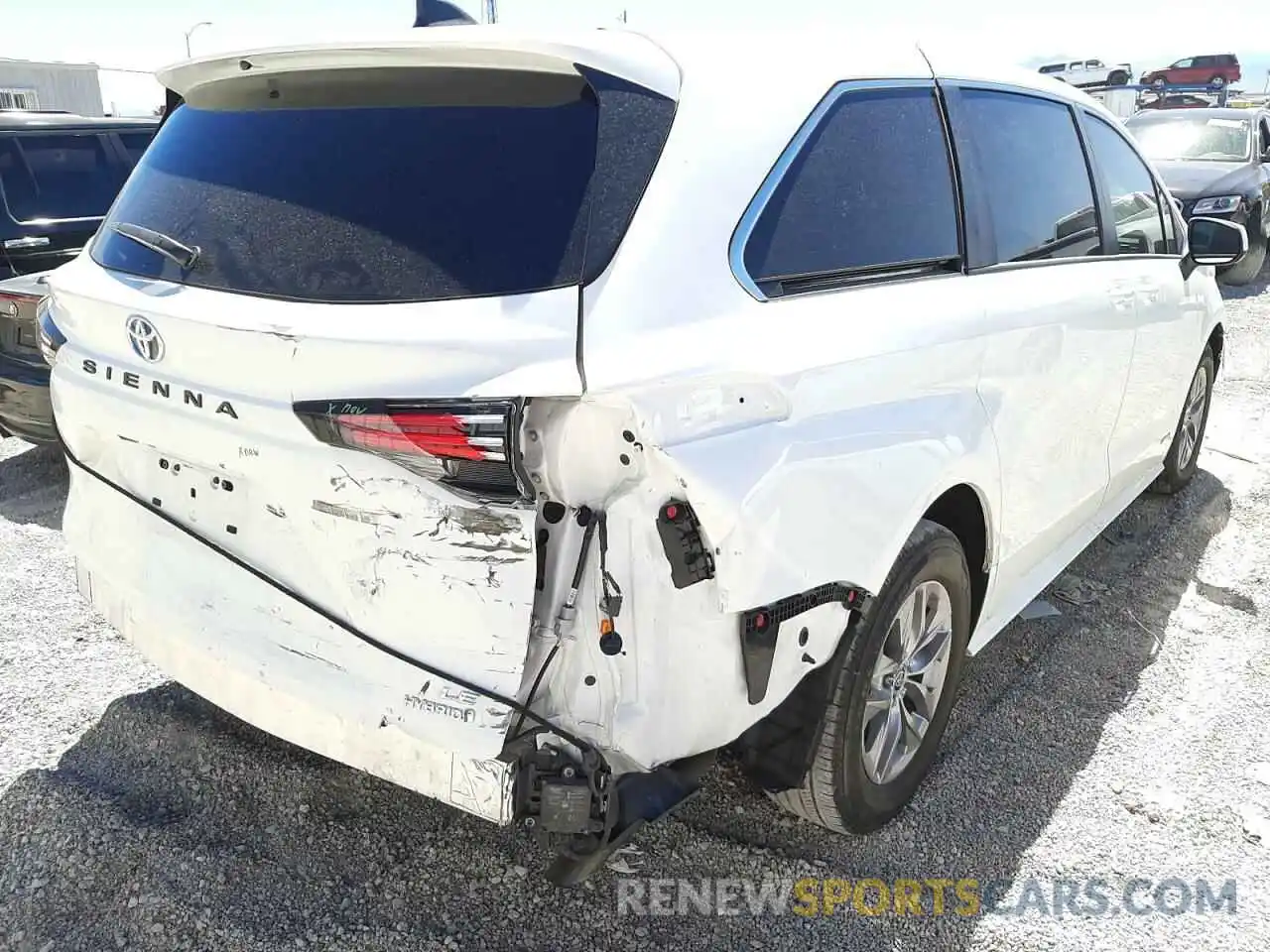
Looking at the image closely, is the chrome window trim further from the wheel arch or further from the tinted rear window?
the wheel arch

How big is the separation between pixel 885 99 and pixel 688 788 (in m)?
1.68

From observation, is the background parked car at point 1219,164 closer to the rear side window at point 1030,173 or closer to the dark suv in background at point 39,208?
the rear side window at point 1030,173

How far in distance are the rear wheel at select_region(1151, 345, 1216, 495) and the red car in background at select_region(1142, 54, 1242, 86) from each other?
3215 cm

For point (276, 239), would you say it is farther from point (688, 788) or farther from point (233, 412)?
point (688, 788)

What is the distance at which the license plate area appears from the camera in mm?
2139

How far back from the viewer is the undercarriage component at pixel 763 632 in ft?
6.57

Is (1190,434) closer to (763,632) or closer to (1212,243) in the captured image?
(1212,243)

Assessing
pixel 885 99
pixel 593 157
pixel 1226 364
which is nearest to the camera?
pixel 593 157

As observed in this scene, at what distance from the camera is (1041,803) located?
2.88m

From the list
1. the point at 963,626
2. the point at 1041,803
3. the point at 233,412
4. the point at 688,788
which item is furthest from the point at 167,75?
the point at 1041,803

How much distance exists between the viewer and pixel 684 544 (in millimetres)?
1854

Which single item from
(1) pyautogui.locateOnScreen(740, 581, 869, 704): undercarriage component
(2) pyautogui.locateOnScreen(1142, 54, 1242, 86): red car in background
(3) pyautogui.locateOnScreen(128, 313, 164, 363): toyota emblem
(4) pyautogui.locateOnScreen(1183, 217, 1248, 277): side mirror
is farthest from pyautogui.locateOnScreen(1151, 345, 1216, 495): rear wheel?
(2) pyautogui.locateOnScreen(1142, 54, 1242, 86): red car in background

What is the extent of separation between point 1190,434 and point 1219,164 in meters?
7.68

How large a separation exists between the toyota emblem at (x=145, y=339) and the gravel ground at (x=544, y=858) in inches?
49.8
